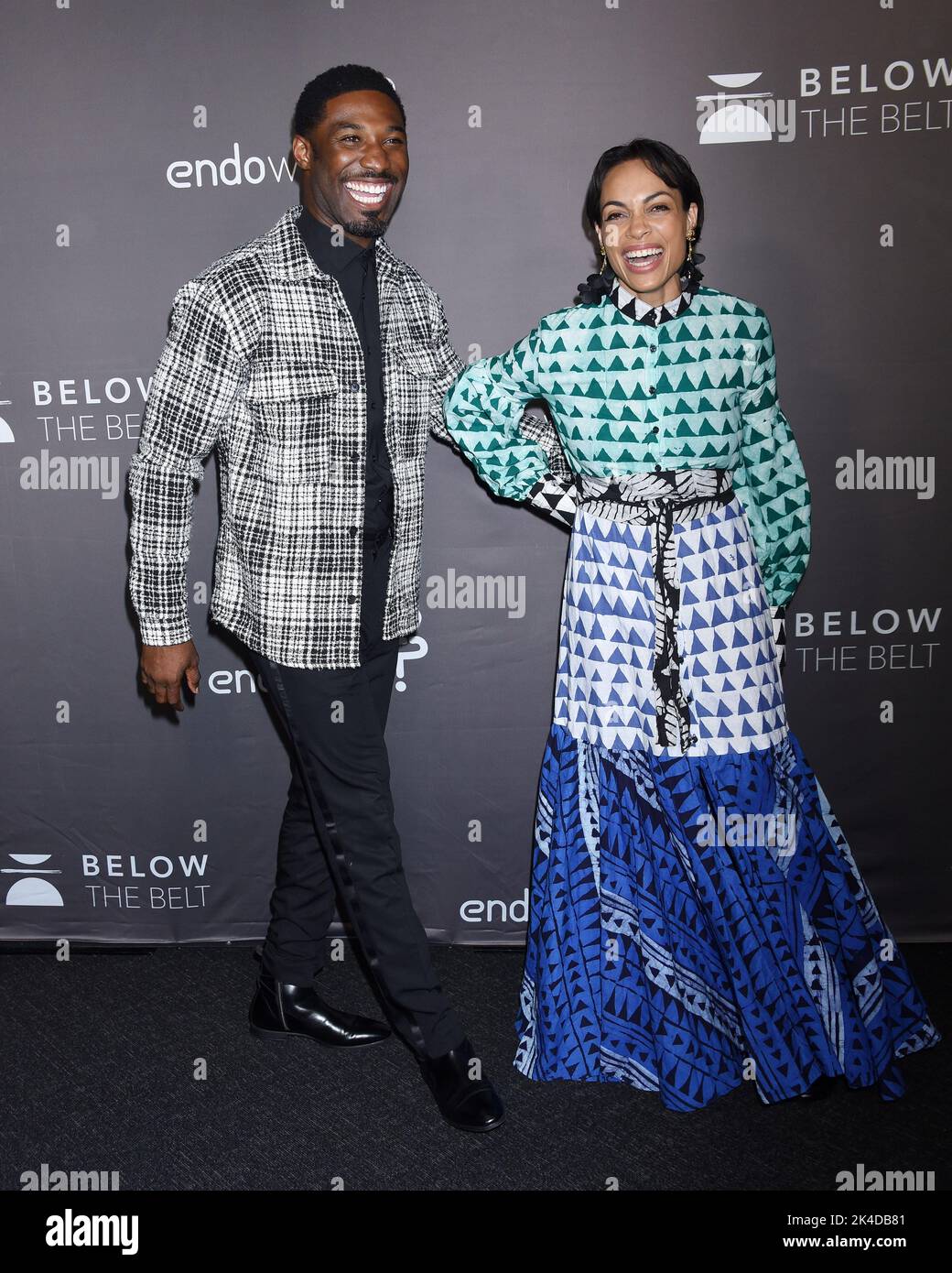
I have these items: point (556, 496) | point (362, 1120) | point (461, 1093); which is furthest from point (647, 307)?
point (362, 1120)

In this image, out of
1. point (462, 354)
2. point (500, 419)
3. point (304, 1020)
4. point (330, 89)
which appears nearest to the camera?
point (330, 89)

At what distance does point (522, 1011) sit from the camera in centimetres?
230

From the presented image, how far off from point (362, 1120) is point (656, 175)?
5.92 feet

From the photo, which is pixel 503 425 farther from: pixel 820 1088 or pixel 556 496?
pixel 820 1088

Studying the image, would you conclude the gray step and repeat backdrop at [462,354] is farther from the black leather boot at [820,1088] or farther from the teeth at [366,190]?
the black leather boot at [820,1088]

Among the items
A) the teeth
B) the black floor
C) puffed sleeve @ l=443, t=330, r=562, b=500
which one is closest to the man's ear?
the teeth

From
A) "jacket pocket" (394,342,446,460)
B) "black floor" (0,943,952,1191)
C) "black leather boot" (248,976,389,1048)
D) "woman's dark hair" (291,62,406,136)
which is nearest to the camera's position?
"black floor" (0,943,952,1191)

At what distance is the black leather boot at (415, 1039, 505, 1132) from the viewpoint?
2.04 metres

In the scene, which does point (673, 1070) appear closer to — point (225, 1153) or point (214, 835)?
point (225, 1153)

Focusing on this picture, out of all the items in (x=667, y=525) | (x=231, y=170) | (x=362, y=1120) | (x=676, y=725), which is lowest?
(x=362, y=1120)

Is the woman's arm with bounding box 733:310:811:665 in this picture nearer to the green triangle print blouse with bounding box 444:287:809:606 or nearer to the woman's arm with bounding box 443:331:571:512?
the green triangle print blouse with bounding box 444:287:809:606

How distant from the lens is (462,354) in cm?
251

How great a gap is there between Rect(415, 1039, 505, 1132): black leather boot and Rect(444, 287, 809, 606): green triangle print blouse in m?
1.11
